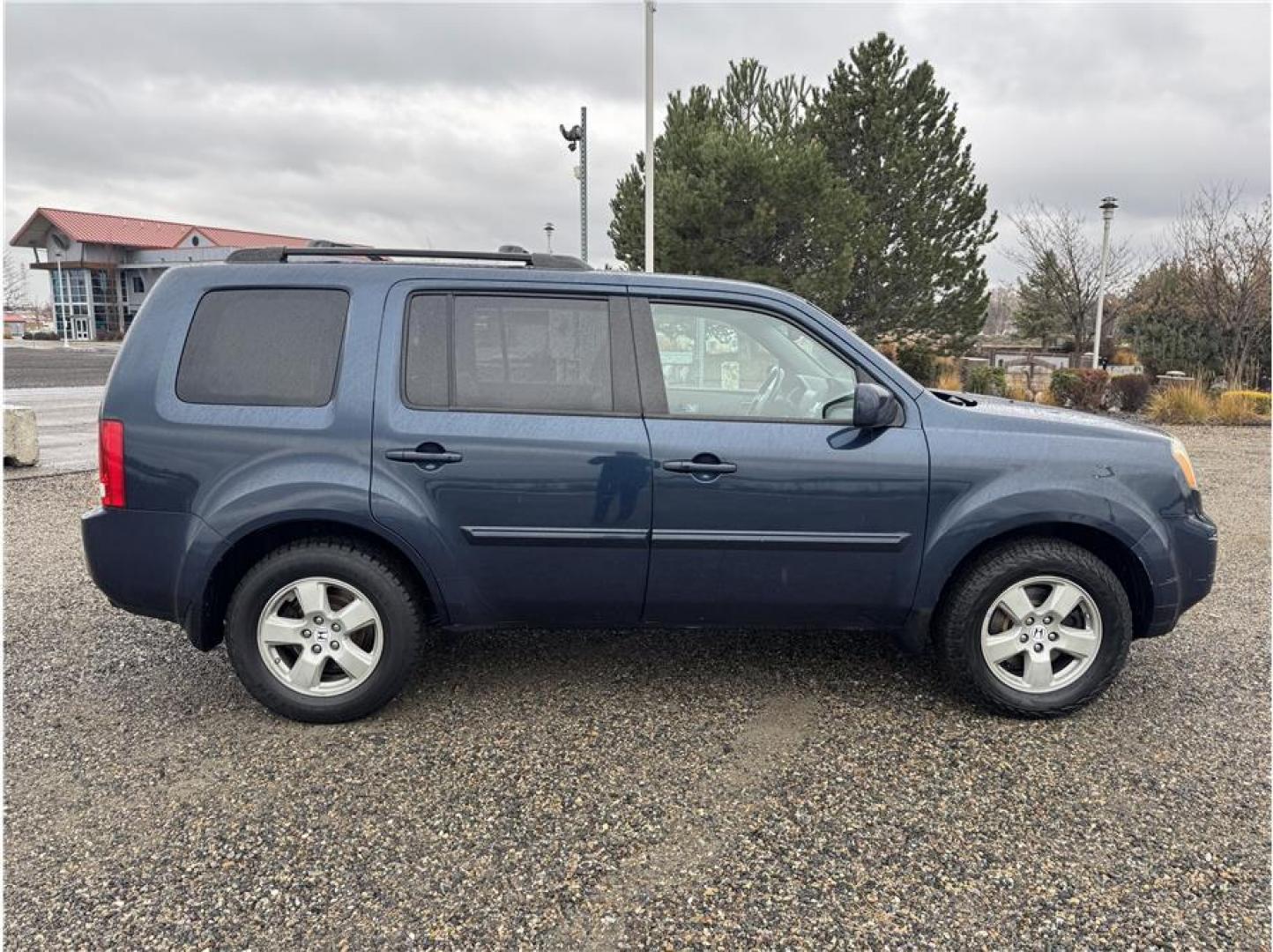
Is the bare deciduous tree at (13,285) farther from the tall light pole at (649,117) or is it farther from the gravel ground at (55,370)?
the tall light pole at (649,117)

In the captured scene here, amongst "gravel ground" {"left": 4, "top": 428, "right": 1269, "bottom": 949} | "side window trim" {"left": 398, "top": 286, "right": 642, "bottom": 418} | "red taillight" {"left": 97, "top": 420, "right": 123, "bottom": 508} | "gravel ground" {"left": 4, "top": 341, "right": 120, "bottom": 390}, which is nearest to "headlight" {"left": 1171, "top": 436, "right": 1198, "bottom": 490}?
"gravel ground" {"left": 4, "top": 428, "right": 1269, "bottom": 949}

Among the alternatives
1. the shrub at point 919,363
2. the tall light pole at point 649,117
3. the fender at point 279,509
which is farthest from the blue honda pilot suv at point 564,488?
the shrub at point 919,363

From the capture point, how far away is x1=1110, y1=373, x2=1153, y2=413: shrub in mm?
15570

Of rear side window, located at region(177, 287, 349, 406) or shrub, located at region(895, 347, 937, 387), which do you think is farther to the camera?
shrub, located at region(895, 347, 937, 387)

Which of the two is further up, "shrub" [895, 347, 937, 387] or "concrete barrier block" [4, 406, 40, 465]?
"shrub" [895, 347, 937, 387]

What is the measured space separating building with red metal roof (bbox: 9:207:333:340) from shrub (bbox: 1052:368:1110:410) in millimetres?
53589

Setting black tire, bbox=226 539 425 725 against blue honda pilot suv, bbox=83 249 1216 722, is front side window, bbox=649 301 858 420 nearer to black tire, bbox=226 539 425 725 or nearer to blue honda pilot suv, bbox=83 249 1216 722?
blue honda pilot suv, bbox=83 249 1216 722

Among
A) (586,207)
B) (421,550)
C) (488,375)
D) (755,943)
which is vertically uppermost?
(586,207)

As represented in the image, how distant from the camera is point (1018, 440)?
3404 mm

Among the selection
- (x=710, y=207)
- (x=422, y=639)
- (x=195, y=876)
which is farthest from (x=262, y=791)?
Result: (x=710, y=207)

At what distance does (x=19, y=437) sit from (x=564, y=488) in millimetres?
8489

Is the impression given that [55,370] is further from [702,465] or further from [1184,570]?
[1184,570]

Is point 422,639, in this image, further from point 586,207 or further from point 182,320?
point 586,207

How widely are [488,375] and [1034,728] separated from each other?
8.48 feet
